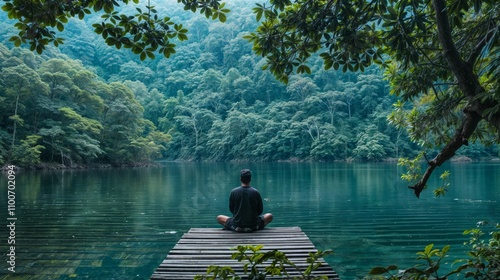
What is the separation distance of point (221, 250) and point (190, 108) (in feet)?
191

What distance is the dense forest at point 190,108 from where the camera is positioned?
32.4 metres

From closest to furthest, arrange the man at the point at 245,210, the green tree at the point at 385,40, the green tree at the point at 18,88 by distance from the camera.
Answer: the green tree at the point at 385,40 < the man at the point at 245,210 < the green tree at the point at 18,88

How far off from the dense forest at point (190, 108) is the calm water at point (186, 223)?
57.2 feet

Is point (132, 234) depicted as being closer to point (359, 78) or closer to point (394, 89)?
point (394, 89)

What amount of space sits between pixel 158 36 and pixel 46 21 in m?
0.84

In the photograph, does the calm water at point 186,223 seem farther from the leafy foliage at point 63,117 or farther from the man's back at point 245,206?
the leafy foliage at point 63,117

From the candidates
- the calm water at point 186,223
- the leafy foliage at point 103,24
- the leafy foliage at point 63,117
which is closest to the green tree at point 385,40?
the leafy foliage at point 103,24

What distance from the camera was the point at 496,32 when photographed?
241 cm

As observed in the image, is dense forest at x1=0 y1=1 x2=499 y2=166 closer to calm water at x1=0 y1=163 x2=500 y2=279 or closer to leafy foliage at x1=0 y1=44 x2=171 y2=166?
leafy foliage at x1=0 y1=44 x2=171 y2=166

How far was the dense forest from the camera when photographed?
1277 inches

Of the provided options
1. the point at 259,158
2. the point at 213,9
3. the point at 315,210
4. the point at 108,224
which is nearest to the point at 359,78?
the point at 259,158

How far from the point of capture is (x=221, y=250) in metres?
4.15

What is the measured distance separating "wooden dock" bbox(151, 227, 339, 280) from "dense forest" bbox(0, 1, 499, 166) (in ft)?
92.9

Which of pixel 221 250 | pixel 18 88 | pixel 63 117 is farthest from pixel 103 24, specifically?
pixel 63 117
